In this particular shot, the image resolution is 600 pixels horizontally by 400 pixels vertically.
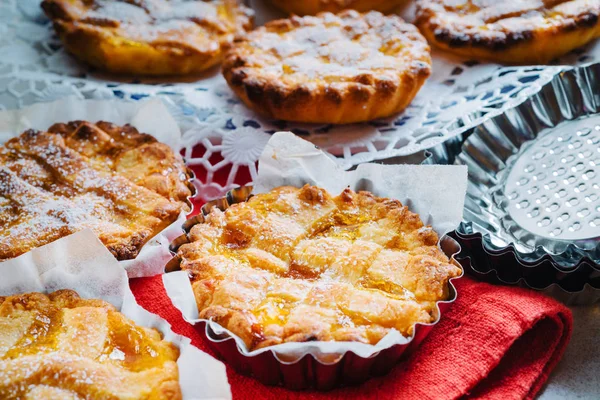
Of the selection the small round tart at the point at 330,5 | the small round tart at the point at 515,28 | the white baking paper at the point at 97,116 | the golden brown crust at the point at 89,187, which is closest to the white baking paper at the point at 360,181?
the golden brown crust at the point at 89,187

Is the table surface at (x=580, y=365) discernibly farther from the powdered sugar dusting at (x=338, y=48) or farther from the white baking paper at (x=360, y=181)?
the powdered sugar dusting at (x=338, y=48)

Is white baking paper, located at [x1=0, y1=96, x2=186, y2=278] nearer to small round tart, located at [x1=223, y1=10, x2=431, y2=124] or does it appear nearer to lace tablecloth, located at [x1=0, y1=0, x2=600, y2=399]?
lace tablecloth, located at [x1=0, y1=0, x2=600, y2=399]

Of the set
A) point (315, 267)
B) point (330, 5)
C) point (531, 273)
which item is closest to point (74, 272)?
point (315, 267)

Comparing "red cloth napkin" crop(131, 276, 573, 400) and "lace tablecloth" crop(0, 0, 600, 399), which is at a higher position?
"lace tablecloth" crop(0, 0, 600, 399)

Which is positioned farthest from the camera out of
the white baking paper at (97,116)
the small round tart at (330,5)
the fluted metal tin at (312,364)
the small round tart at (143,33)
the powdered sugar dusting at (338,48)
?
the small round tart at (330,5)

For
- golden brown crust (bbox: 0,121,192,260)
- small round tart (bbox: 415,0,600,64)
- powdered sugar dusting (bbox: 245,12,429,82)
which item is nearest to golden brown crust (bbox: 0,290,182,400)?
golden brown crust (bbox: 0,121,192,260)

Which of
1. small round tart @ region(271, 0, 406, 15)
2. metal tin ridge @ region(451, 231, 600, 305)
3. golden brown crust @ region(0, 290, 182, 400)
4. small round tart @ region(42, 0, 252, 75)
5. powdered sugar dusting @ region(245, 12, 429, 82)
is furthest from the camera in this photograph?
small round tart @ region(271, 0, 406, 15)

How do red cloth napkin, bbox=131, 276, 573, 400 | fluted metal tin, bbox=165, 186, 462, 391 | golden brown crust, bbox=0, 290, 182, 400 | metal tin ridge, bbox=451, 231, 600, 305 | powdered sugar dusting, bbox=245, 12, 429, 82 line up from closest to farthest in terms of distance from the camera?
golden brown crust, bbox=0, 290, 182, 400
fluted metal tin, bbox=165, 186, 462, 391
red cloth napkin, bbox=131, 276, 573, 400
metal tin ridge, bbox=451, 231, 600, 305
powdered sugar dusting, bbox=245, 12, 429, 82
